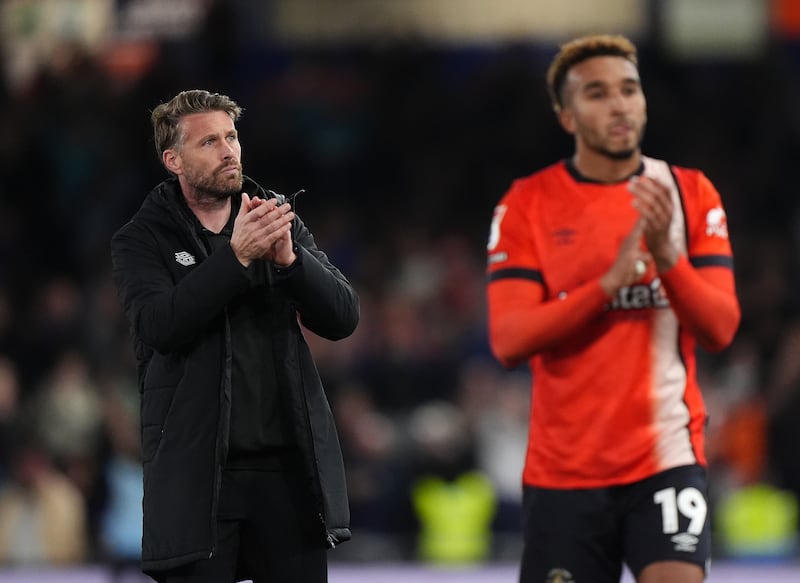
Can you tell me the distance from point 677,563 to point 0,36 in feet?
40.3

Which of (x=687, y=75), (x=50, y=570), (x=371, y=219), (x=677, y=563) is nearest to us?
(x=677, y=563)

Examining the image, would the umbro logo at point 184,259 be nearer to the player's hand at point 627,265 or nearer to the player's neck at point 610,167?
the player's hand at point 627,265

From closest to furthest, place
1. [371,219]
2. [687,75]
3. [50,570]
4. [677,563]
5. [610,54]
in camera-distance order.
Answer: [677,563] < [610,54] < [50,570] < [371,219] < [687,75]

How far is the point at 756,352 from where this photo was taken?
1200cm

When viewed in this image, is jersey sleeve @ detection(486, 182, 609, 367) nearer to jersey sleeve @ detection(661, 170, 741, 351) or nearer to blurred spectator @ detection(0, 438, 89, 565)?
jersey sleeve @ detection(661, 170, 741, 351)

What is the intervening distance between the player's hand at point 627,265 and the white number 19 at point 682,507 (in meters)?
0.65

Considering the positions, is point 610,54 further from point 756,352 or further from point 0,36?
point 0,36

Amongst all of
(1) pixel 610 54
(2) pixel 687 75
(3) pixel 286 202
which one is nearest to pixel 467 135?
(2) pixel 687 75

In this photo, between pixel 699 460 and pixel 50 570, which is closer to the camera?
pixel 699 460

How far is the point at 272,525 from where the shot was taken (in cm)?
427

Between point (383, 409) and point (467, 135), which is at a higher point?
point (467, 135)

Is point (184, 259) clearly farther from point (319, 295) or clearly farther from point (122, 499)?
point (122, 499)

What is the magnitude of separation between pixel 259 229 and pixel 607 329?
1.36m

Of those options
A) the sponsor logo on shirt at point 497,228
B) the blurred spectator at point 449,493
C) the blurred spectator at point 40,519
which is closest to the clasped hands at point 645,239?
the sponsor logo on shirt at point 497,228
